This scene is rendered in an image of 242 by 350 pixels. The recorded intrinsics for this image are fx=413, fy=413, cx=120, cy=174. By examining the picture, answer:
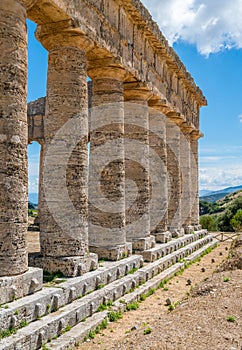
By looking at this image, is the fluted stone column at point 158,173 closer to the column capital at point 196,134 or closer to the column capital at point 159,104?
the column capital at point 159,104

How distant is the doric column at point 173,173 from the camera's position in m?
24.3

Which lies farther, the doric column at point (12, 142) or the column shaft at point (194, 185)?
the column shaft at point (194, 185)

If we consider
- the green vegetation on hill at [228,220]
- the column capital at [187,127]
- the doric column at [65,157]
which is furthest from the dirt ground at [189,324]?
the green vegetation on hill at [228,220]

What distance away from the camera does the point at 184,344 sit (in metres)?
7.95

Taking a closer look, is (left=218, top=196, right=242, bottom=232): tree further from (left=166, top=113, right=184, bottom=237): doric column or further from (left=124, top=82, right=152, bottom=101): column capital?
(left=124, top=82, right=152, bottom=101): column capital

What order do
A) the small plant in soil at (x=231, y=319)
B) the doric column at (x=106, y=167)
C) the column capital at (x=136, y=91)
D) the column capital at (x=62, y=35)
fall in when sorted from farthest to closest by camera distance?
the column capital at (x=136, y=91) → the doric column at (x=106, y=167) → the column capital at (x=62, y=35) → the small plant in soil at (x=231, y=319)

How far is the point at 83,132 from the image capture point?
12609 millimetres

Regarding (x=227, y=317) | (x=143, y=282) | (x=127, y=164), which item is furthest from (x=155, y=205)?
(x=227, y=317)

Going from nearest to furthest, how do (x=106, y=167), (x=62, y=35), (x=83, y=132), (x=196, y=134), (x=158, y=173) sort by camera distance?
(x=62, y=35) → (x=83, y=132) → (x=106, y=167) → (x=158, y=173) → (x=196, y=134)

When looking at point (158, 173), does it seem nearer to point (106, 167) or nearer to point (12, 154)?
point (106, 167)

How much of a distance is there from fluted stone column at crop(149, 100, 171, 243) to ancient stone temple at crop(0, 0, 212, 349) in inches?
2.1

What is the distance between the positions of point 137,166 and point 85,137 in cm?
605

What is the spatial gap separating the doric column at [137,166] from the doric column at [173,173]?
5899 mm

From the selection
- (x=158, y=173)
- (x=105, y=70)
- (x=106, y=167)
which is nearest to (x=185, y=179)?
(x=158, y=173)
